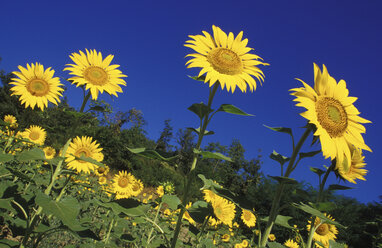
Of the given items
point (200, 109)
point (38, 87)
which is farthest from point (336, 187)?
point (38, 87)

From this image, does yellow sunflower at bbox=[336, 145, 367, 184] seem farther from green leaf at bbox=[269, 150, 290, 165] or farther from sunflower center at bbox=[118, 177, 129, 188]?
sunflower center at bbox=[118, 177, 129, 188]

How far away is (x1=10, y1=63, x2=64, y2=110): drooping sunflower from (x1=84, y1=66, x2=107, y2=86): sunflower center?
740 mm

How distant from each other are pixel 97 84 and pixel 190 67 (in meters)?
1.29

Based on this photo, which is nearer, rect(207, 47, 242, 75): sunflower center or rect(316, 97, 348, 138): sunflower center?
rect(316, 97, 348, 138): sunflower center

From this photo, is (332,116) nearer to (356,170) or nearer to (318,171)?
(318,171)

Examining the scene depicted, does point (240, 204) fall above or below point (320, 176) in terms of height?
below

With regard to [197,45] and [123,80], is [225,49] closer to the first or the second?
[197,45]

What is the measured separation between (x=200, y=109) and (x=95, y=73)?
1.55 m

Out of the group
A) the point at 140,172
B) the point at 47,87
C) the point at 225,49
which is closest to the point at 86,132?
the point at 140,172

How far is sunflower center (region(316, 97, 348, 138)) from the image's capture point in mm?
1546

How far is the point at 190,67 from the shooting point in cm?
168

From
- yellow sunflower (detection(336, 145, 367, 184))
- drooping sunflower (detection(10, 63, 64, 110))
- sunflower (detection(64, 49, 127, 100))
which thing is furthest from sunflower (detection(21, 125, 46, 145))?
yellow sunflower (detection(336, 145, 367, 184))

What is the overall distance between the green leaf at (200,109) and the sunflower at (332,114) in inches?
22.4

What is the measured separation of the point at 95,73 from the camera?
2604 mm
